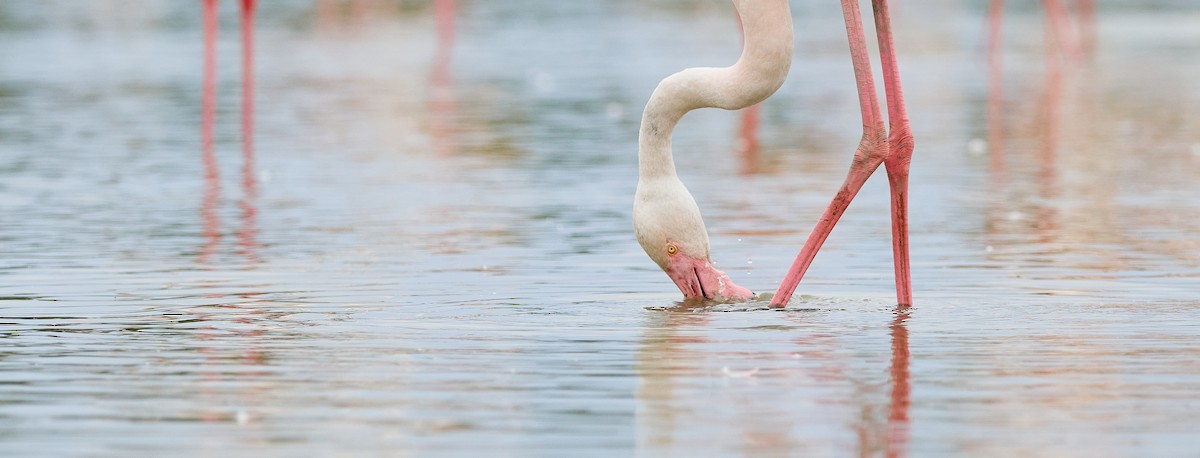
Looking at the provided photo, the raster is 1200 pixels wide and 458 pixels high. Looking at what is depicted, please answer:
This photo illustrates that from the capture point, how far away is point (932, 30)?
36219mm

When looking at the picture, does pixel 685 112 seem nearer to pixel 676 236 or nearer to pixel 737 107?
pixel 737 107

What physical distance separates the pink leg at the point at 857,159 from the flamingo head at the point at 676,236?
291mm

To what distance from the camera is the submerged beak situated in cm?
791

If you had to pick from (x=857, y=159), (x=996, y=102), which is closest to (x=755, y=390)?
(x=857, y=159)

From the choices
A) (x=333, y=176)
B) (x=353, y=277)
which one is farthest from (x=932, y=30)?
(x=353, y=277)

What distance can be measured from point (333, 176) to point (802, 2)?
33671 millimetres

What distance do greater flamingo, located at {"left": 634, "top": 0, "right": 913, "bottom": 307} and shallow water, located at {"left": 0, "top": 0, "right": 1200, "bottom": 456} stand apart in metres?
Answer: 0.18

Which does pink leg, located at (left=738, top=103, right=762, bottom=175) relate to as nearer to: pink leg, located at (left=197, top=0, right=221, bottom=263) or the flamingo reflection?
the flamingo reflection

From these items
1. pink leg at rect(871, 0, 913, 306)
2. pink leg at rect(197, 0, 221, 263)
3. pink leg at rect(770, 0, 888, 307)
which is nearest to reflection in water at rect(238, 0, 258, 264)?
pink leg at rect(197, 0, 221, 263)

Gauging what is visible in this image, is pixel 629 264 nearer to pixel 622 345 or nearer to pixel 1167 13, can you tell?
pixel 622 345

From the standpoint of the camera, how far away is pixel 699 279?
7.97 metres

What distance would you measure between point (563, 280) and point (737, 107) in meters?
1.49

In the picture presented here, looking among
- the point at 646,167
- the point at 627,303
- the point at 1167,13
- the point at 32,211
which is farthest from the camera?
the point at 1167,13

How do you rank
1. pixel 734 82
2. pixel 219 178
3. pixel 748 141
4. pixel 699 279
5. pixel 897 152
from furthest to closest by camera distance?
pixel 748 141, pixel 219 178, pixel 897 152, pixel 699 279, pixel 734 82
